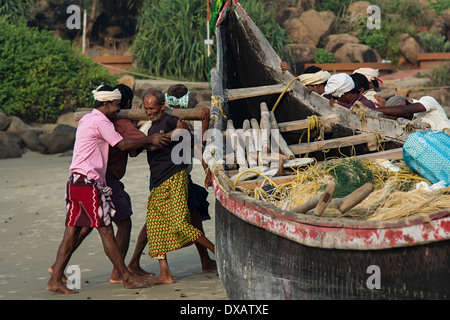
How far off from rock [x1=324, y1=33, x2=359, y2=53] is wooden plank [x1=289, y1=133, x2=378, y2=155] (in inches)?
581

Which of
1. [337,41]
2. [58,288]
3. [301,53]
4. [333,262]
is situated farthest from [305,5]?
[333,262]

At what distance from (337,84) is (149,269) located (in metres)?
2.60

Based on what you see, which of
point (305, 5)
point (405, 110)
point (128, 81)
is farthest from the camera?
point (305, 5)

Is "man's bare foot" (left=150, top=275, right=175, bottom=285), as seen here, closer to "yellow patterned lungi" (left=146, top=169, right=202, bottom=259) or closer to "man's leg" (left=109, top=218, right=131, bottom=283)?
"yellow patterned lungi" (left=146, top=169, right=202, bottom=259)

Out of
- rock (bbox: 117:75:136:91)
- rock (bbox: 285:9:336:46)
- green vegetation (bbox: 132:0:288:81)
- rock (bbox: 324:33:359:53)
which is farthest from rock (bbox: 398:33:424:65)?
rock (bbox: 117:75:136:91)

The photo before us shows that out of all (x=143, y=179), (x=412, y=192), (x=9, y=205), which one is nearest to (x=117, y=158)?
(x=412, y=192)

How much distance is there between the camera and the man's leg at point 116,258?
18.0 ft

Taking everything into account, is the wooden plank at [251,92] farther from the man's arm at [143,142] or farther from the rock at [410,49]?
the rock at [410,49]

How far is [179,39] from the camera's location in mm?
19344

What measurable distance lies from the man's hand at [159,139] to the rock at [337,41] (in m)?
15.9

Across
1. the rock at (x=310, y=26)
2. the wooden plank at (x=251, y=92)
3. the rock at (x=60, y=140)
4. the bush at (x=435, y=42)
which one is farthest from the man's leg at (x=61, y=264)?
the bush at (x=435, y=42)

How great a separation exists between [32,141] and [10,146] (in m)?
0.44

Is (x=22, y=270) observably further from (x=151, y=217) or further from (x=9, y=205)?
(x=9, y=205)

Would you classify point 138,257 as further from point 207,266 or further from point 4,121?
point 4,121
